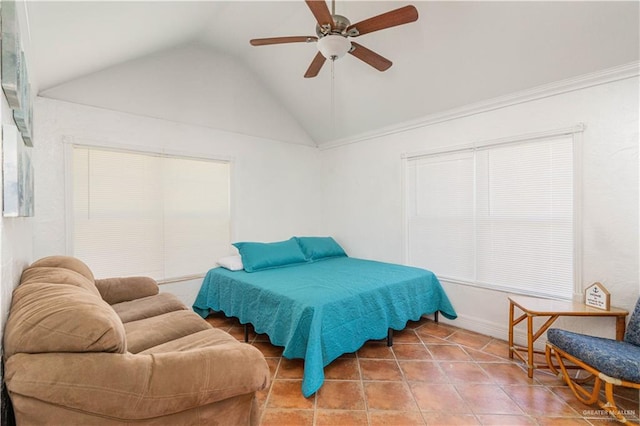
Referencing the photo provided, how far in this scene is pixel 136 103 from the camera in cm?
314

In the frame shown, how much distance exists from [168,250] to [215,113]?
5.88 feet

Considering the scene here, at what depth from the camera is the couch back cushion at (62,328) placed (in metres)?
0.99

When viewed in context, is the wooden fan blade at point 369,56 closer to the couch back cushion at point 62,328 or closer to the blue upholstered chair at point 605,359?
the couch back cushion at point 62,328

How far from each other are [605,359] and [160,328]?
280 cm

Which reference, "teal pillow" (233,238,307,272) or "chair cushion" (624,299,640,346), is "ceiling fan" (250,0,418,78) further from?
"chair cushion" (624,299,640,346)

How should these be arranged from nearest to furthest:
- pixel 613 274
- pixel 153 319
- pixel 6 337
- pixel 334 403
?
pixel 6 337 < pixel 334 403 < pixel 153 319 < pixel 613 274

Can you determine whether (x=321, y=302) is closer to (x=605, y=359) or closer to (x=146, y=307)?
(x=146, y=307)

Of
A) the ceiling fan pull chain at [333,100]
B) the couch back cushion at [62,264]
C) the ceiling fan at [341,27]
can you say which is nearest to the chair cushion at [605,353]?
the ceiling fan at [341,27]

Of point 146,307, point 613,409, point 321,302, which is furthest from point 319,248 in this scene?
point 613,409

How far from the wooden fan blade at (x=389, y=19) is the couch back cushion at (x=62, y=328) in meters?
2.10

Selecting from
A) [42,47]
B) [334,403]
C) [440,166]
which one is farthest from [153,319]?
[440,166]

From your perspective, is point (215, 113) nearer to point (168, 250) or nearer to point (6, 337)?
point (168, 250)

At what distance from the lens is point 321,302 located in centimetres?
225

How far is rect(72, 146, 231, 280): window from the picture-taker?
289 centimetres
